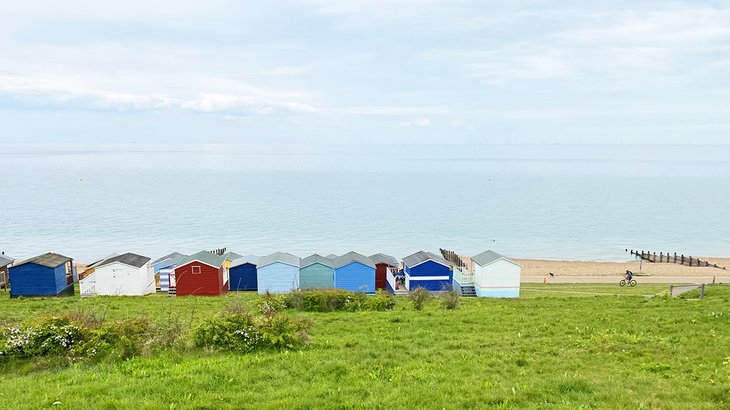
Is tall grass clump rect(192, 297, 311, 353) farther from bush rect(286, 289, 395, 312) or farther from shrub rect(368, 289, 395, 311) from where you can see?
shrub rect(368, 289, 395, 311)

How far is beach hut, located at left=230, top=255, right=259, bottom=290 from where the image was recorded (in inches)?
1467

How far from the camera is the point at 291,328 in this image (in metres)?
12.8

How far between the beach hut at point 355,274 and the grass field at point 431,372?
18699mm

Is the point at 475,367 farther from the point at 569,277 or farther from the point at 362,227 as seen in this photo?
the point at 362,227

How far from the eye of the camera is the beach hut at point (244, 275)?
37.2 m

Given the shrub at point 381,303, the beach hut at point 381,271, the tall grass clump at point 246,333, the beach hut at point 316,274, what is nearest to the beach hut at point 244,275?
the beach hut at point 316,274

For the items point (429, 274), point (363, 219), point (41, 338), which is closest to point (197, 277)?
point (429, 274)

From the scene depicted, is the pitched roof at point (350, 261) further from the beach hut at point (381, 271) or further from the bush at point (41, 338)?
the bush at point (41, 338)

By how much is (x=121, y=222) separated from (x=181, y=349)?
86440 mm

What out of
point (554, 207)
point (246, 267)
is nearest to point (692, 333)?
point (246, 267)

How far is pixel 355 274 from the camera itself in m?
35.2

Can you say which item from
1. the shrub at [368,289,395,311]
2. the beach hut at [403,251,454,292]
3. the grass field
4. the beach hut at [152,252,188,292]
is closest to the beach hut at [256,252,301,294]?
the beach hut at [152,252,188,292]

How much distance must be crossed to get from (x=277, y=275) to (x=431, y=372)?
25662 millimetres

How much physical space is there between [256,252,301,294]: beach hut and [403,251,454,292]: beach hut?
790cm
